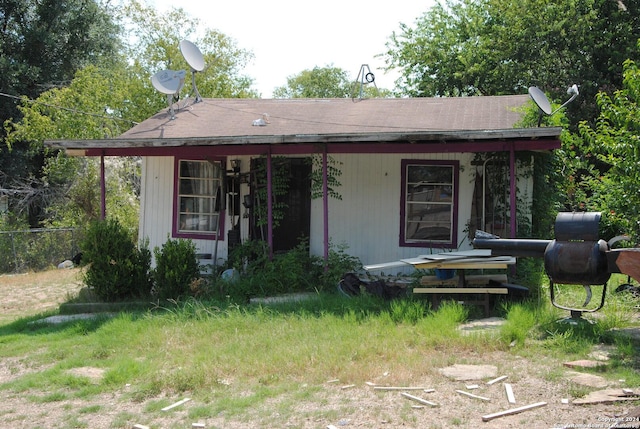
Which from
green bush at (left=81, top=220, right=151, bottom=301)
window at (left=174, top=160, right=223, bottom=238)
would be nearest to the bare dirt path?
green bush at (left=81, top=220, right=151, bottom=301)

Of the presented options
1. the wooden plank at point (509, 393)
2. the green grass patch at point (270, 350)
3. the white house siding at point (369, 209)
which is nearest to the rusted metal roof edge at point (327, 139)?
the white house siding at point (369, 209)

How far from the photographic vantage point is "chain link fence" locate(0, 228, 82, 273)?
1541cm

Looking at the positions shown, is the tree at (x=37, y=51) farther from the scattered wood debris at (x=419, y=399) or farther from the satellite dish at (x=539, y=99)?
the scattered wood debris at (x=419, y=399)

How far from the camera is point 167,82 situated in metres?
12.1

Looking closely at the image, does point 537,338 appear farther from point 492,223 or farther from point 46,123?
point 46,123

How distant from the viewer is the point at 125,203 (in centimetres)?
1795

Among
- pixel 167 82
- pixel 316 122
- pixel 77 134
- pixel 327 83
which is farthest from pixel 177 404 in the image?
pixel 327 83

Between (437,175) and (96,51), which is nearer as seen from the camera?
(437,175)

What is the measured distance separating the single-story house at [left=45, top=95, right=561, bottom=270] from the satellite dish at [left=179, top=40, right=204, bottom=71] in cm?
108

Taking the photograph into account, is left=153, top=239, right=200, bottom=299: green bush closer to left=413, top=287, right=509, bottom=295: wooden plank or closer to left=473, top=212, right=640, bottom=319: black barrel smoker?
left=413, top=287, right=509, bottom=295: wooden plank

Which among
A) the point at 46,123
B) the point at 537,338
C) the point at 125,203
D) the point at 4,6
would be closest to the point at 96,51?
the point at 4,6

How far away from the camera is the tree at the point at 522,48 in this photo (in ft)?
60.4

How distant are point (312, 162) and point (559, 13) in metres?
11.8

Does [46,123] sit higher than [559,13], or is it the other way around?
[559,13]
